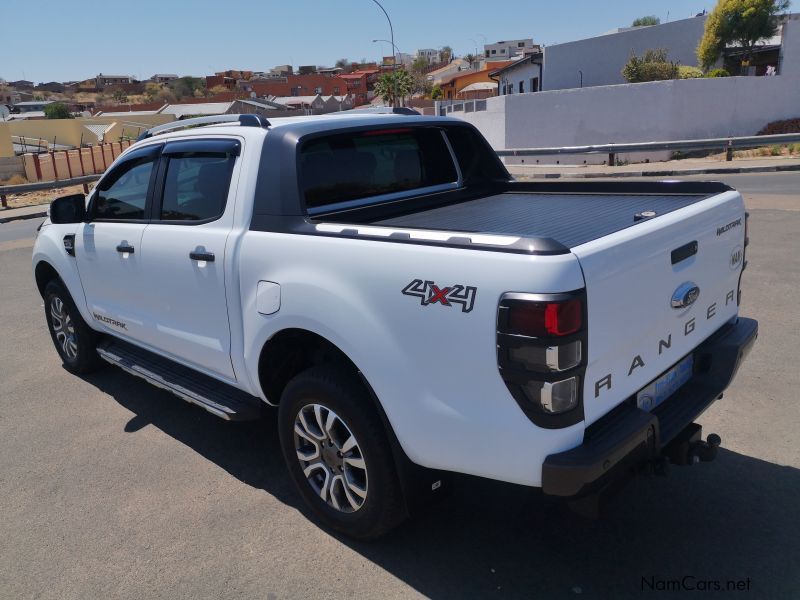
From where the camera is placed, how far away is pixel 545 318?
2.29m

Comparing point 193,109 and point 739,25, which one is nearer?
point 739,25

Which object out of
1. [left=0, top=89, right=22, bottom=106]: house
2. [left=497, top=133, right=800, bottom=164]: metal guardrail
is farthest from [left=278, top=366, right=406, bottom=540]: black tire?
[left=0, top=89, right=22, bottom=106]: house

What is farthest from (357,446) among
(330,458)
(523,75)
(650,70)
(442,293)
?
(523,75)

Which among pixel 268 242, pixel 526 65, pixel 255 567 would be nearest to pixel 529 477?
pixel 255 567

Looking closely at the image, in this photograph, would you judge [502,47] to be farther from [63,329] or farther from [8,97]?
[63,329]

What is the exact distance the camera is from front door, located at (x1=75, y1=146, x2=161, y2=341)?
4352 mm

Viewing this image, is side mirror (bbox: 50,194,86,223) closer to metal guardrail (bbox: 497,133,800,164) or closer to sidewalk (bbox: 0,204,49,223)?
sidewalk (bbox: 0,204,49,223)

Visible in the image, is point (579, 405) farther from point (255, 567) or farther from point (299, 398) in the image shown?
point (255, 567)

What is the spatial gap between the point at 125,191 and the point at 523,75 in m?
46.3

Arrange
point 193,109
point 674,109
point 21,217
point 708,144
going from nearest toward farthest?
point 21,217, point 708,144, point 674,109, point 193,109

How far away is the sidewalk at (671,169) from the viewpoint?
1825cm

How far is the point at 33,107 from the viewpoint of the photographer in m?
106

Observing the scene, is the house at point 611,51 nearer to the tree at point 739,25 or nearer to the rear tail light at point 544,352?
the tree at point 739,25

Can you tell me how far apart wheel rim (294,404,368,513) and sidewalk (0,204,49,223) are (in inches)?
763
